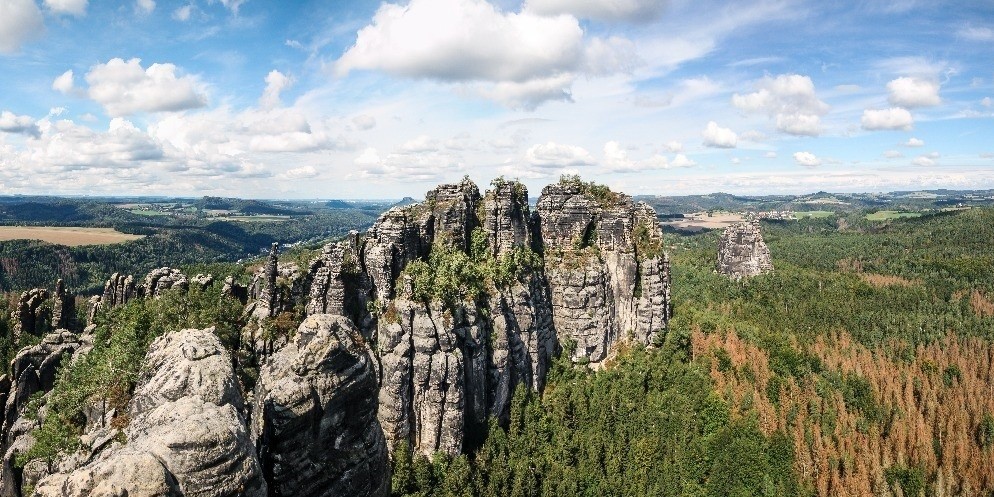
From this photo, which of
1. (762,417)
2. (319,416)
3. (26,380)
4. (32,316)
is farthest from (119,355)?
(762,417)

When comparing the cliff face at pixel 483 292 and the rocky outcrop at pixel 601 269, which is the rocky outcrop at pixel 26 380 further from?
the rocky outcrop at pixel 601 269

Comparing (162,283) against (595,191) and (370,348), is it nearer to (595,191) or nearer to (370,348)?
(370,348)

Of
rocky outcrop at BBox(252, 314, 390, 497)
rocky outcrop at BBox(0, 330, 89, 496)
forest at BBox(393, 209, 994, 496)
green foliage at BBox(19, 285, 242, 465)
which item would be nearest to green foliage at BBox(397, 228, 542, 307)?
forest at BBox(393, 209, 994, 496)

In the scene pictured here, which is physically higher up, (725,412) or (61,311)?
(61,311)

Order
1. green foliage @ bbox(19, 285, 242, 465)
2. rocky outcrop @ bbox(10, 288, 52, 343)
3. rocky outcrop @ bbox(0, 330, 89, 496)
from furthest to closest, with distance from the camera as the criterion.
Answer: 1. rocky outcrop @ bbox(10, 288, 52, 343)
2. rocky outcrop @ bbox(0, 330, 89, 496)
3. green foliage @ bbox(19, 285, 242, 465)

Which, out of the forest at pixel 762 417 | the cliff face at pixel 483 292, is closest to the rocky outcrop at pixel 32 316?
the cliff face at pixel 483 292

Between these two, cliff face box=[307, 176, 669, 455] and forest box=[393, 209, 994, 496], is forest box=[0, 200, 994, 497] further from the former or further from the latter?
cliff face box=[307, 176, 669, 455]

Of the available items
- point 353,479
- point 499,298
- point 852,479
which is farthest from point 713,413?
point 353,479

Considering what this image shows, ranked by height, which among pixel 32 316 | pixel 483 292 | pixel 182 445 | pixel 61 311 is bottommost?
pixel 32 316
